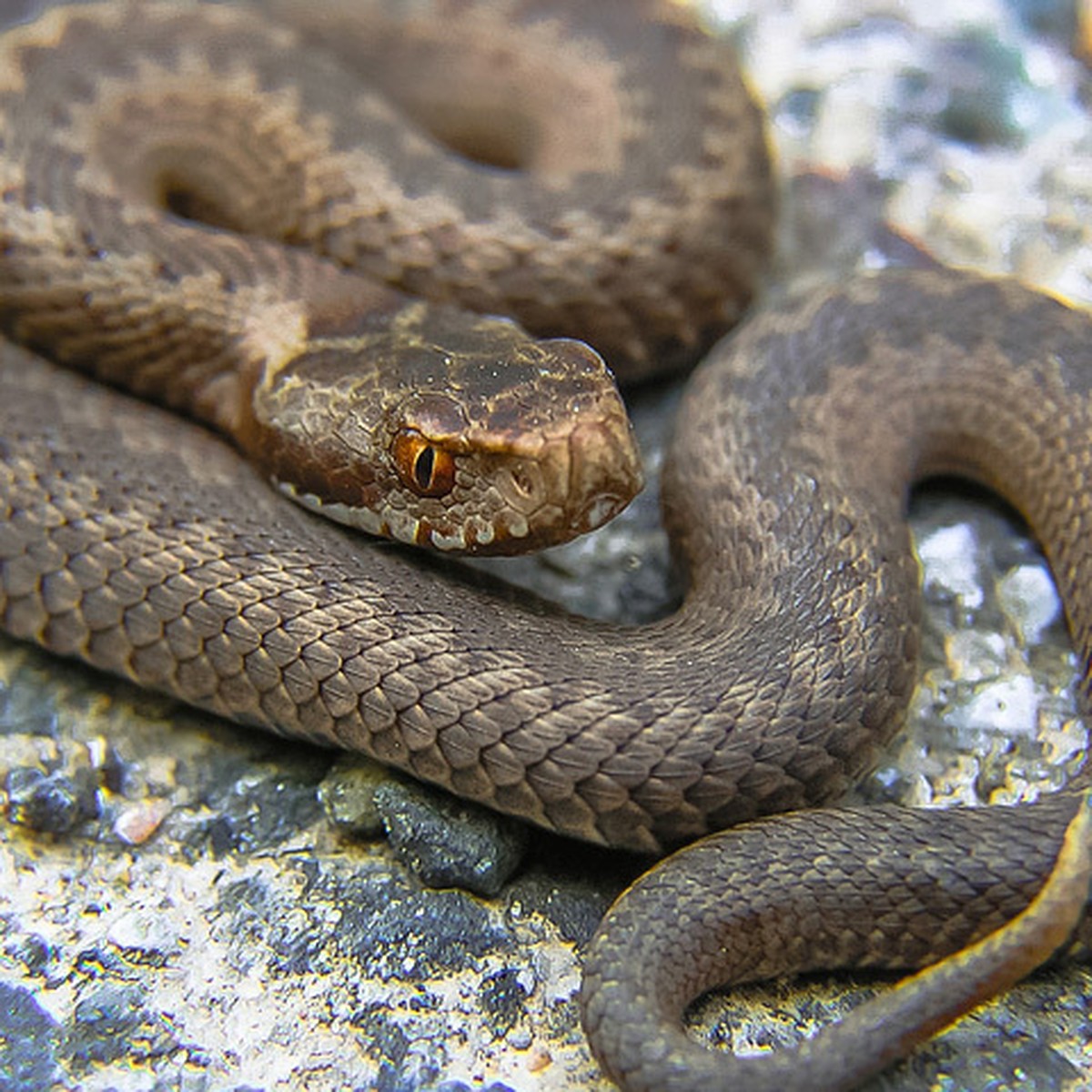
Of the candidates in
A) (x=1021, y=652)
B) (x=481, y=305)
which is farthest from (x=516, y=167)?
(x=1021, y=652)

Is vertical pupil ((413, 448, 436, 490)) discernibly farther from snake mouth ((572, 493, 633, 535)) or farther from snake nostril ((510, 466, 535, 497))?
snake mouth ((572, 493, 633, 535))

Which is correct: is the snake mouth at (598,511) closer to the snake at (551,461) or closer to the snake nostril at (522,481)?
the snake at (551,461)

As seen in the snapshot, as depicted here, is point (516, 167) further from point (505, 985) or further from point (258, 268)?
point (505, 985)

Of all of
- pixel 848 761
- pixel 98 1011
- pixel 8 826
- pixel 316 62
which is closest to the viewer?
pixel 98 1011

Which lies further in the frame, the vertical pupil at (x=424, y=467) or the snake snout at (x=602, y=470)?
the vertical pupil at (x=424, y=467)

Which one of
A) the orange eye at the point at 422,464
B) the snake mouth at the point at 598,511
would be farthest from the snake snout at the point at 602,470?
the orange eye at the point at 422,464

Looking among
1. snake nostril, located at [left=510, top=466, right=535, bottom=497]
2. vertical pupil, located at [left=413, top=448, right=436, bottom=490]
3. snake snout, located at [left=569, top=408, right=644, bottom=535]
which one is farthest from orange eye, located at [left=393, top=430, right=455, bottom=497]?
snake snout, located at [left=569, top=408, right=644, bottom=535]

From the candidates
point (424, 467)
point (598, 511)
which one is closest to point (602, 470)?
point (598, 511)
